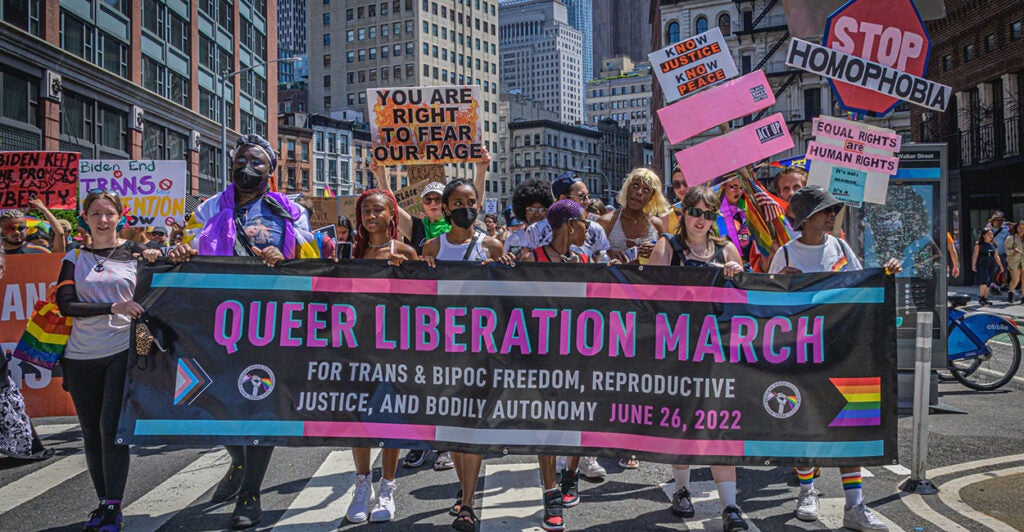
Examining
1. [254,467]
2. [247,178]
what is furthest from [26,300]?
[254,467]

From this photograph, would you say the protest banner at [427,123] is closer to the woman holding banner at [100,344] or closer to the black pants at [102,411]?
the woman holding banner at [100,344]

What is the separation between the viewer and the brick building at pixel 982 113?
2700 cm

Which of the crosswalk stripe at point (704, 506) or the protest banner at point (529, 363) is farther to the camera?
the crosswalk stripe at point (704, 506)

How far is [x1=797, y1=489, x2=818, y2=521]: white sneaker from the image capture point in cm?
502

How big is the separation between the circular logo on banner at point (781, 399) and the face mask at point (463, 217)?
2147 mm

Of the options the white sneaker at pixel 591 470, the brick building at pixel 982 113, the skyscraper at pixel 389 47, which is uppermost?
the skyscraper at pixel 389 47

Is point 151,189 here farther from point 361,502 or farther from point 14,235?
point 361,502

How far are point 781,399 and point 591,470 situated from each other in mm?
1834

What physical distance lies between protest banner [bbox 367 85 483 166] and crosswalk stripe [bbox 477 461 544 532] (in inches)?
164

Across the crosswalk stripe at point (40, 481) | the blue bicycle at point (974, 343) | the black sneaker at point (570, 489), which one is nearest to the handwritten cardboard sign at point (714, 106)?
the blue bicycle at point (974, 343)

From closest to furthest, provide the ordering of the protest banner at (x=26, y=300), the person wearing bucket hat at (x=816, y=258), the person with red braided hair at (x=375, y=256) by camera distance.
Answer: the person wearing bucket hat at (x=816, y=258) < the person with red braided hair at (x=375, y=256) < the protest banner at (x=26, y=300)

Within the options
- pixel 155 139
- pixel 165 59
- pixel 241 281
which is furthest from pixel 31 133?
pixel 241 281

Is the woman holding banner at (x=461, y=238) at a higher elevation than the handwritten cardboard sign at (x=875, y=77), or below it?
below

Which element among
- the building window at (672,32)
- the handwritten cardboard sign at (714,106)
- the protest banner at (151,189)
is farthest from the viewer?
the building window at (672,32)
